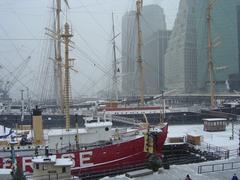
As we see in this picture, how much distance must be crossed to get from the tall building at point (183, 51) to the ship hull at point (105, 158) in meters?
121

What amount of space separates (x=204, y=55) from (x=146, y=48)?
25.8 metres

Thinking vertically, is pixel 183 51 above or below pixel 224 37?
below

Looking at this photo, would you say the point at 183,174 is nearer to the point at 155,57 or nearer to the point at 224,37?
the point at 224,37

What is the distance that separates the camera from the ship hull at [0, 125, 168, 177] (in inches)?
969

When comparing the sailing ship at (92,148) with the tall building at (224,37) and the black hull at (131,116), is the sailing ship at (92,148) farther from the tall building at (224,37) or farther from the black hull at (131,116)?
the tall building at (224,37)

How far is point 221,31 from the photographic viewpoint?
440 feet

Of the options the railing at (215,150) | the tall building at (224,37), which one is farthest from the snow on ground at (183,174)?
the tall building at (224,37)

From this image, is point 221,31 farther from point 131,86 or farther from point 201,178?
point 201,178

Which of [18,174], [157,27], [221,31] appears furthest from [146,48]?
[18,174]

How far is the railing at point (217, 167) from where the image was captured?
880 inches

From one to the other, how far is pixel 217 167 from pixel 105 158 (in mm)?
7981

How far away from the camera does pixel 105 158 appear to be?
85.3 ft

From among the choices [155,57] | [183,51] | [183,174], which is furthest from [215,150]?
[155,57]

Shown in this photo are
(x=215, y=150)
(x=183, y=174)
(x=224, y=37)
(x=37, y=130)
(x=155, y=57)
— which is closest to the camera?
(x=183, y=174)
